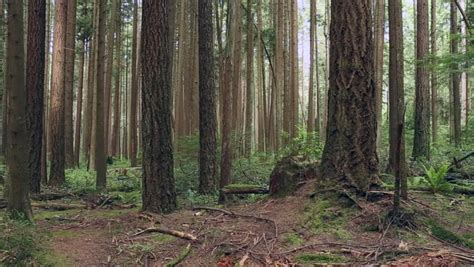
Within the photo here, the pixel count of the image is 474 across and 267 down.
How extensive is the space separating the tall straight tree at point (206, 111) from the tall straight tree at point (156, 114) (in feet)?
7.82

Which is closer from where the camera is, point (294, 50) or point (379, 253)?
point (379, 253)

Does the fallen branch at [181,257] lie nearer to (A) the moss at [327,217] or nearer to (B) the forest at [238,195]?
(B) the forest at [238,195]

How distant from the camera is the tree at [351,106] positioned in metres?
5.70

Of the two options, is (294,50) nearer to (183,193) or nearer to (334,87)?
(183,193)

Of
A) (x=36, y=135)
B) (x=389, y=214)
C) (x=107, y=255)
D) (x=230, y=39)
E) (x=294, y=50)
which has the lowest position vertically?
(x=107, y=255)

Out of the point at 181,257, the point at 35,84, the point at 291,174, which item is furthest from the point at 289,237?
the point at 35,84

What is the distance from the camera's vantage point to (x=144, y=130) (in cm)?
727

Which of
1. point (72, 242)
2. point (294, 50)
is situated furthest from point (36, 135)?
point (294, 50)

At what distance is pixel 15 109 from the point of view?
583 cm

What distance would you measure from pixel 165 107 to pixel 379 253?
4.25 metres

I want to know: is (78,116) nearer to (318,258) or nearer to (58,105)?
(58,105)

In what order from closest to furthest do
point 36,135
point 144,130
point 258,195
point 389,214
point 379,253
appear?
1. point 379,253
2. point 389,214
3. point 144,130
4. point 258,195
5. point 36,135

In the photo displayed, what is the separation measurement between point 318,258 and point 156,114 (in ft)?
12.5

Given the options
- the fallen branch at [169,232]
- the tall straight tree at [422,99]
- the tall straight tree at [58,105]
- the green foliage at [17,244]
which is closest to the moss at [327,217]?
the fallen branch at [169,232]
